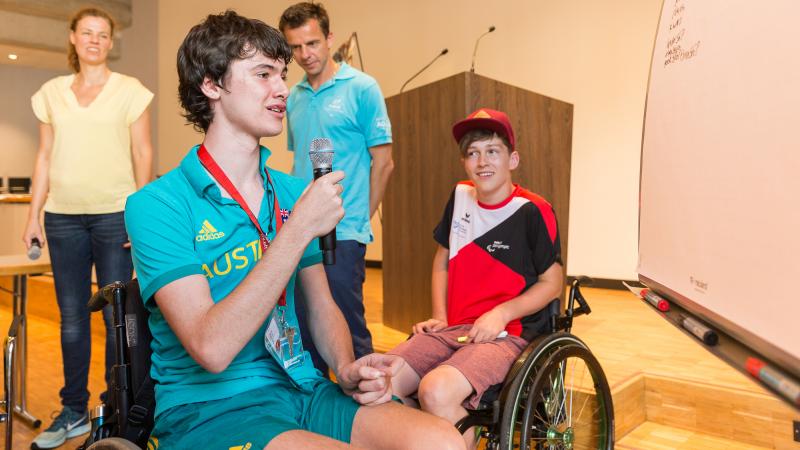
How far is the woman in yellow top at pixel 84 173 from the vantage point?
2.59 metres

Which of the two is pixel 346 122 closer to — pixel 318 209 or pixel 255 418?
pixel 318 209

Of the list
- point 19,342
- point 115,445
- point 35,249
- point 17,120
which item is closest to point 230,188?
point 115,445

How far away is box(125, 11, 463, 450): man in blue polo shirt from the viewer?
111 cm

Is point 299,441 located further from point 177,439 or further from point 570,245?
point 570,245

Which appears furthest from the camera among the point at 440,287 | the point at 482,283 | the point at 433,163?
the point at 433,163

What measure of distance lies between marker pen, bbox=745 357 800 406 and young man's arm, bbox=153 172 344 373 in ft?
2.18

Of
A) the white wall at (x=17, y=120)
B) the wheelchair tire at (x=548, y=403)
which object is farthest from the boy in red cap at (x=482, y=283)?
the white wall at (x=17, y=120)

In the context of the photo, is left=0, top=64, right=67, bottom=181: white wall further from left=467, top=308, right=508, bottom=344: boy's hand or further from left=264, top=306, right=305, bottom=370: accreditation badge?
left=264, top=306, right=305, bottom=370: accreditation badge

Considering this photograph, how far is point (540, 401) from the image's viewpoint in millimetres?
1766

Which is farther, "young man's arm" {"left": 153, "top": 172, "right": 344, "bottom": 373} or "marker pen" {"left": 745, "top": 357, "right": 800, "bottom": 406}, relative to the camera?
"young man's arm" {"left": 153, "top": 172, "right": 344, "bottom": 373}

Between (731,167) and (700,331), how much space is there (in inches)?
10.4

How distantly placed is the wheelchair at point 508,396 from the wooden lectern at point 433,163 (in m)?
1.24

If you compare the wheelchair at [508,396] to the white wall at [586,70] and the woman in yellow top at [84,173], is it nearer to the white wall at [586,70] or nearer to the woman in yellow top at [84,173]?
the woman in yellow top at [84,173]

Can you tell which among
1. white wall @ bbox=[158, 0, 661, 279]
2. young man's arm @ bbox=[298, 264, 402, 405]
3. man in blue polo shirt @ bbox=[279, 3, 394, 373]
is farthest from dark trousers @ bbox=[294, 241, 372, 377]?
white wall @ bbox=[158, 0, 661, 279]
